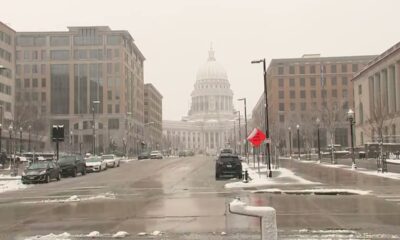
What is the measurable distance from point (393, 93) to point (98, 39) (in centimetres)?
7890

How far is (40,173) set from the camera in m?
35.6

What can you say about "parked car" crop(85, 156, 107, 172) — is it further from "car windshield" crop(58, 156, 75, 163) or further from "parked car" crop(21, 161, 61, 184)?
"parked car" crop(21, 161, 61, 184)

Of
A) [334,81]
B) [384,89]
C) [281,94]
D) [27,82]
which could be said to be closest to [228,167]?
[384,89]

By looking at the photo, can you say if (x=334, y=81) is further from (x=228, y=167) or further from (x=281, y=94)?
(x=228, y=167)

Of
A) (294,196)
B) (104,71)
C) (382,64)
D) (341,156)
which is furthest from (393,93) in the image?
(104,71)

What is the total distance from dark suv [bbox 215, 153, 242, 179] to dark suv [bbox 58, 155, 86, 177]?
14.3m

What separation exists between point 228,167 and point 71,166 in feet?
49.5

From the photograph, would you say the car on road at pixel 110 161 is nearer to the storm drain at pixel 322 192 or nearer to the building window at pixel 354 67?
the storm drain at pixel 322 192

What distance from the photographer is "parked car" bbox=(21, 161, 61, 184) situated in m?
35.2

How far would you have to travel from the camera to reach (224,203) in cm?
1930

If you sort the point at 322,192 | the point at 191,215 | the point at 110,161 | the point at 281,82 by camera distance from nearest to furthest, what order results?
1. the point at 191,215
2. the point at 322,192
3. the point at 110,161
4. the point at 281,82

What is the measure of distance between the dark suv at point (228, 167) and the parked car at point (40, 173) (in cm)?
1139

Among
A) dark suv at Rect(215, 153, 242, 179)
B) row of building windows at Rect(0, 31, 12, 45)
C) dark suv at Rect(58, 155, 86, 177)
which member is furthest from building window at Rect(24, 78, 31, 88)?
dark suv at Rect(215, 153, 242, 179)

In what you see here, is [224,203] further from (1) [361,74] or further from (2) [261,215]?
(1) [361,74]
